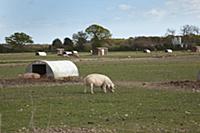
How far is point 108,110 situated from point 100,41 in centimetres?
14665

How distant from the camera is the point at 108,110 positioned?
50.5 feet

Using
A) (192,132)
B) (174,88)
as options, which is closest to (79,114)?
(192,132)

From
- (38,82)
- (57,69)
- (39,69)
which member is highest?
(57,69)

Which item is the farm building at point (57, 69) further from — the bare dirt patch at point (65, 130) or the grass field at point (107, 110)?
the bare dirt patch at point (65, 130)

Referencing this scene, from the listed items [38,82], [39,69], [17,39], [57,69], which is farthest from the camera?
[17,39]

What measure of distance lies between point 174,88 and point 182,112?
28.8ft

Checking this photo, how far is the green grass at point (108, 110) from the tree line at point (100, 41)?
12254cm

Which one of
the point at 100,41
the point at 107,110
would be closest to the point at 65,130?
the point at 107,110

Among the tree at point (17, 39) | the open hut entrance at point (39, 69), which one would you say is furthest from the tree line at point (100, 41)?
the open hut entrance at point (39, 69)

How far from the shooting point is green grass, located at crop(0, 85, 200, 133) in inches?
494

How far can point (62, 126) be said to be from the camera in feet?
40.2

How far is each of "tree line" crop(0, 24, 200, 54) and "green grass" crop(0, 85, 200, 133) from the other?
122540 mm

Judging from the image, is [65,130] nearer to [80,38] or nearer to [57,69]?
[57,69]

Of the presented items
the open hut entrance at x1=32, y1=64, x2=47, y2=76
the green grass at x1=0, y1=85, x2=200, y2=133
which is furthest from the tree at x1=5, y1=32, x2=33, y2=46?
the green grass at x1=0, y1=85, x2=200, y2=133
